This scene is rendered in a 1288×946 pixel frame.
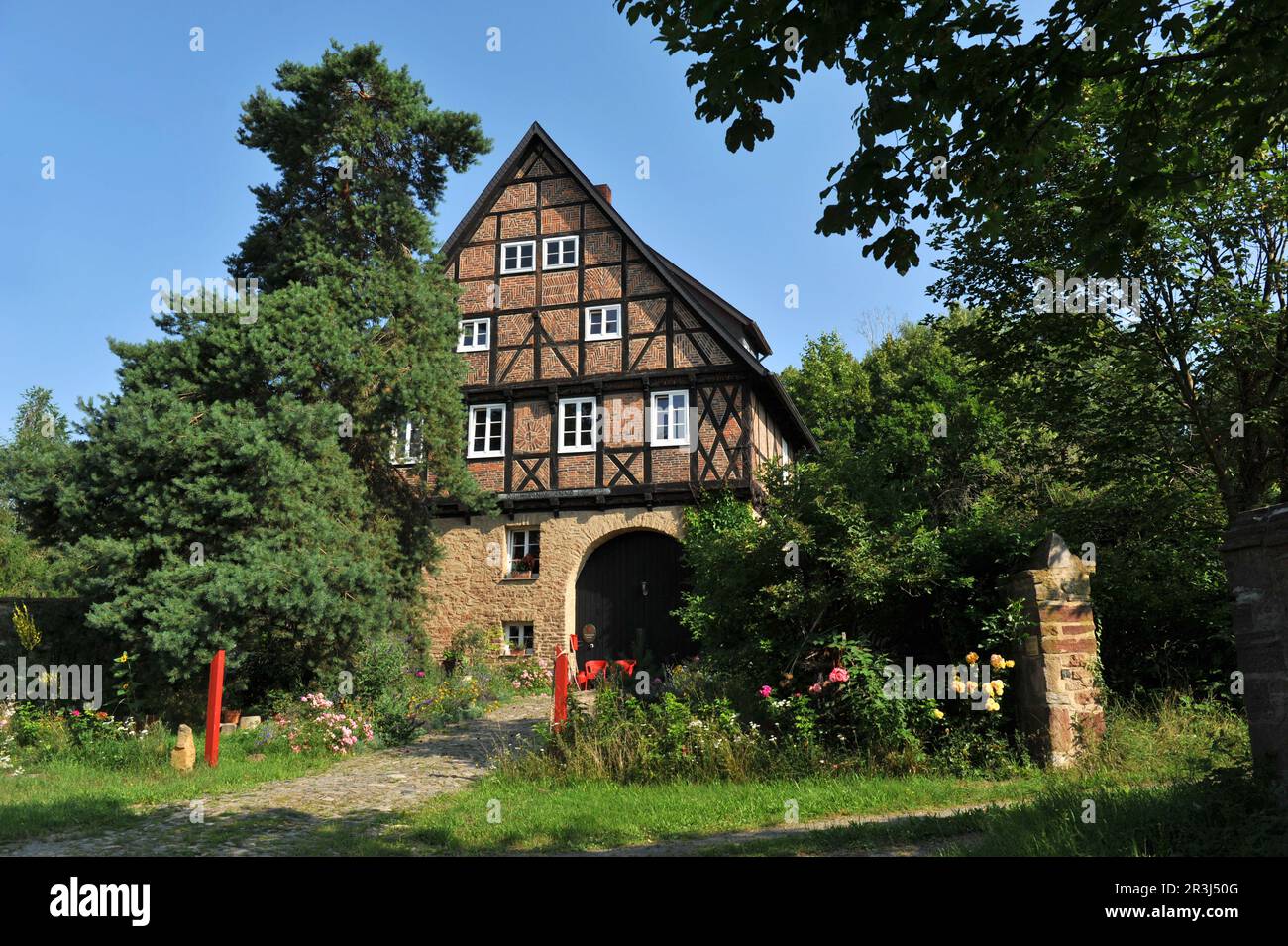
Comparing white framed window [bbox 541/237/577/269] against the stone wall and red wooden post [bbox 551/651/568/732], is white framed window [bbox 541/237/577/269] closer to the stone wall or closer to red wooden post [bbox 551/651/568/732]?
the stone wall

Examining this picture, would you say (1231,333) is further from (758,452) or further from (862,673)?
(758,452)

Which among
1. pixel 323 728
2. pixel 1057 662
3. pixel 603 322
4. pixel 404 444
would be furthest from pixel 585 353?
pixel 1057 662

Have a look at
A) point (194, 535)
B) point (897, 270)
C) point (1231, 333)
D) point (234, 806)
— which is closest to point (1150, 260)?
point (1231, 333)

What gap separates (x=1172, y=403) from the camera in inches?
468

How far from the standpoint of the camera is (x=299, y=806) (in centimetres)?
788

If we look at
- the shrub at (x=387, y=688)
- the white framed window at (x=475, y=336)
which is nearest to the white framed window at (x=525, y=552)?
the white framed window at (x=475, y=336)

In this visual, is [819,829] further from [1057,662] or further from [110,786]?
[110,786]

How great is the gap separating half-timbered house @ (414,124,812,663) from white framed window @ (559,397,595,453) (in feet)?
0.10

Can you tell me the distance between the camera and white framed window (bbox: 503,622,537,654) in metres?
18.3

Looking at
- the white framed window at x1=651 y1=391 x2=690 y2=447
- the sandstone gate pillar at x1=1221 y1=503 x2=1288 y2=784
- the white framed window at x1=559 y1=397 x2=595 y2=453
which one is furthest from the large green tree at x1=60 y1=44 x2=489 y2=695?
the sandstone gate pillar at x1=1221 y1=503 x2=1288 y2=784

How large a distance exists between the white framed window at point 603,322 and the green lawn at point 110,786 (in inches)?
431

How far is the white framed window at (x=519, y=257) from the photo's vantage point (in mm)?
19703

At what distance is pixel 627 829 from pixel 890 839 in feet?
6.12

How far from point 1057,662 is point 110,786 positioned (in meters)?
9.20
